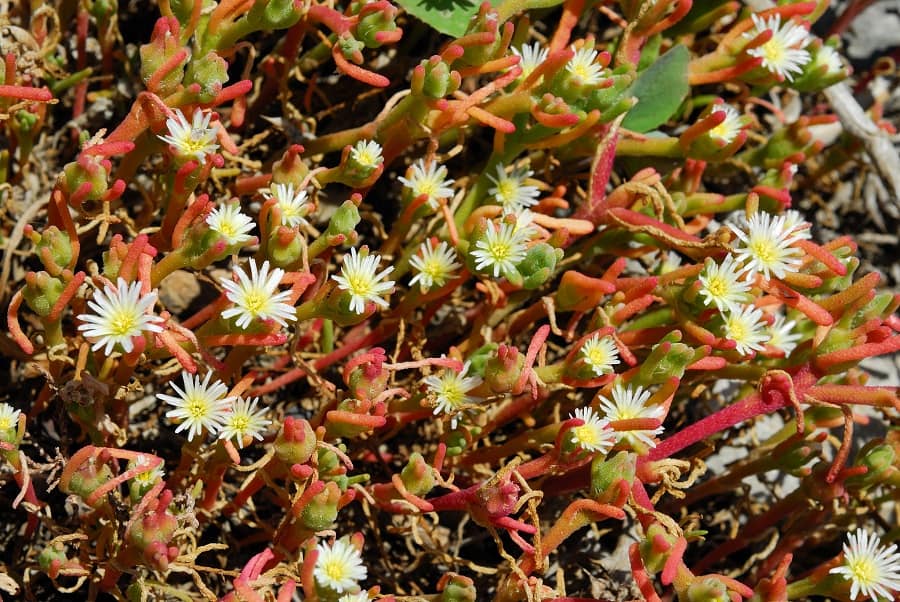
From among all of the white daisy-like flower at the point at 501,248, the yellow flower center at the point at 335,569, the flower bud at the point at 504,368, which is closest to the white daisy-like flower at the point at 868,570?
the flower bud at the point at 504,368

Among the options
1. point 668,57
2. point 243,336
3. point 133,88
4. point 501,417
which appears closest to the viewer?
point 243,336

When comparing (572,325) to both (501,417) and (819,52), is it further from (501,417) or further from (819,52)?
(819,52)

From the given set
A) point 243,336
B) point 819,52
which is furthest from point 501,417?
point 819,52

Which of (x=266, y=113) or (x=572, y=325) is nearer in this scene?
(x=572, y=325)

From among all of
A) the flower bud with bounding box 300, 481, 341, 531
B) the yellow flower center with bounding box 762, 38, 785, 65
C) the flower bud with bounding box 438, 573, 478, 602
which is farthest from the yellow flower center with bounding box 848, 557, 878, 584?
the yellow flower center with bounding box 762, 38, 785, 65

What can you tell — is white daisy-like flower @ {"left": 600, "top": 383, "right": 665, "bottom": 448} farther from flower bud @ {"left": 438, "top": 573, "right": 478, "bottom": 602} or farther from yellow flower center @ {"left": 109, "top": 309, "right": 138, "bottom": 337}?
yellow flower center @ {"left": 109, "top": 309, "right": 138, "bottom": 337}
